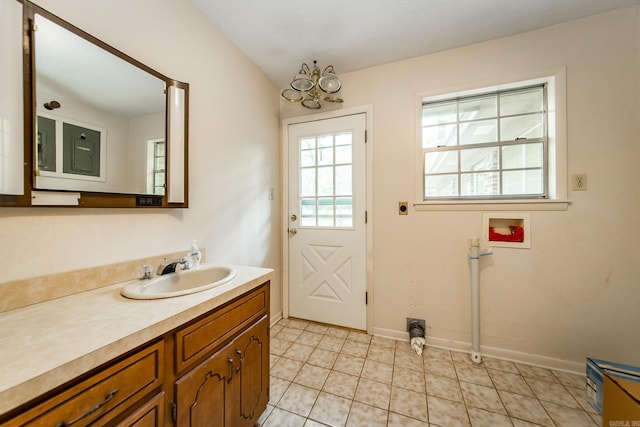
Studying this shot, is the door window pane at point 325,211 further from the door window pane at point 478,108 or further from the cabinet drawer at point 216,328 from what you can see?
the door window pane at point 478,108

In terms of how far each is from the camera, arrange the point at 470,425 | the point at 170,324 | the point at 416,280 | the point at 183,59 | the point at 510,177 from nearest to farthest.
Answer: the point at 170,324 < the point at 470,425 < the point at 183,59 < the point at 510,177 < the point at 416,280

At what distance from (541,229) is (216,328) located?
2202 millimetres

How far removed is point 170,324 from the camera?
719 mm

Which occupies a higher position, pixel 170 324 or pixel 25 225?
pixel 25 225

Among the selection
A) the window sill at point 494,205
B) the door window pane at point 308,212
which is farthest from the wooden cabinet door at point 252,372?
the window sill at point 494,205

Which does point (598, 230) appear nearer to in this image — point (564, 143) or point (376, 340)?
point (564, 143)

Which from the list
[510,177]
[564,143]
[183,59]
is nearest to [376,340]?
[510,177]

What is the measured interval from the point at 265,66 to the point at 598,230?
2870 millimetres

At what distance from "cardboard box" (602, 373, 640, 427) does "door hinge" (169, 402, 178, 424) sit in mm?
1811

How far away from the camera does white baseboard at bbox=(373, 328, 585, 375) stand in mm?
1587

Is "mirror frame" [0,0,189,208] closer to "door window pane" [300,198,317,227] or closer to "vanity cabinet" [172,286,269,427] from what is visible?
"vanity cabinet" [172,286,269,427]

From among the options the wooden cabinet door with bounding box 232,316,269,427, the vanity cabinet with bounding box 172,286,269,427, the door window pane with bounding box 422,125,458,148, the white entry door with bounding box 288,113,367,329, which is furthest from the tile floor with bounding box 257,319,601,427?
the door window pane with bounding box 422,125,458,148

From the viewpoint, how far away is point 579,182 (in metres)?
1.57

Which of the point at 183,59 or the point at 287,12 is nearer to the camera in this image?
the point at 183,59
